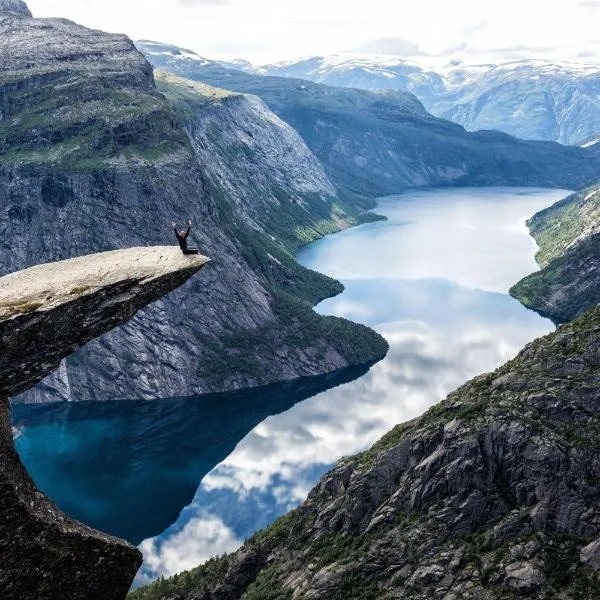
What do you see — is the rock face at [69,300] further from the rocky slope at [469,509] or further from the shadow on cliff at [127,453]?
the shadow on cliff at [127,453]

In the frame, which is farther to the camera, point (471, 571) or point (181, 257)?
point (471, 571)

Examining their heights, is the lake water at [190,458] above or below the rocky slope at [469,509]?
below

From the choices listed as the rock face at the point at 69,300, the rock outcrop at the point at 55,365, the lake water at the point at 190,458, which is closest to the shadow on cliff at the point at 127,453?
the lake water at the point at 190,458

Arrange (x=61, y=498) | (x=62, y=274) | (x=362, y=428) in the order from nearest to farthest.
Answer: (x=62, y=274) → (x=61, y=498) → (x=362, y=428)

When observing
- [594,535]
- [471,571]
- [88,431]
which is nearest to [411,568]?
[471,571]

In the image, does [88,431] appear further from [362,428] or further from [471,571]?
[471,571]

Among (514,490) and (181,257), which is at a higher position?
(181,257)

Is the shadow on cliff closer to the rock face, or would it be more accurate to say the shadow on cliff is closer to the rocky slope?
the rocky slope
